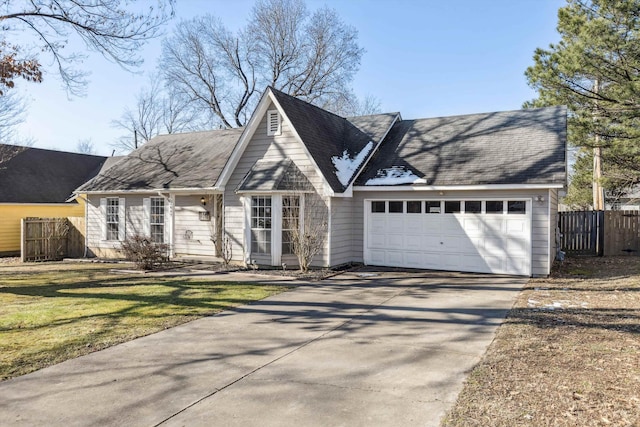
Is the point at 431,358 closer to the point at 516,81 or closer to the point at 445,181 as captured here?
the point at 445,181

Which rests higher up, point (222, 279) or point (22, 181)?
point (22, 181)

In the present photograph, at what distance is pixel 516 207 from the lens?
1292cm

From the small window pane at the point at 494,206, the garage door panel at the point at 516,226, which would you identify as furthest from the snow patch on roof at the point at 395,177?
the garage door panel at the point at 516,226

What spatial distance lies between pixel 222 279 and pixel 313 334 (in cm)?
595

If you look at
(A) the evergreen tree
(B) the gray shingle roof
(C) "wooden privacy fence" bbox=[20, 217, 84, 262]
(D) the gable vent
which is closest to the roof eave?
(B) the gray shingle roof

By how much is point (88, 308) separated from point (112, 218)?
10678mm

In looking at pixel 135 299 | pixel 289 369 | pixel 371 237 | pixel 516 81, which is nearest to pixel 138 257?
pixel 135 299

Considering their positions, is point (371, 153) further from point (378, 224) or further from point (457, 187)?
point (457, 187)

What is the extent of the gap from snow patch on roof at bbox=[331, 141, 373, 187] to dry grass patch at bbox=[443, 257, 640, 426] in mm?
6673

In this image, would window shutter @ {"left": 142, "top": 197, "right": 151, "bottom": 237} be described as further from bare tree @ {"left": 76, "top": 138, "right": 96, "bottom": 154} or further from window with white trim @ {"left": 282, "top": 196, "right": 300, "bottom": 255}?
bare tree @ {"left": 76, "top": 138, "right": 96, "bottom": 154}

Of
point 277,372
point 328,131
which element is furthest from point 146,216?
point 277,372

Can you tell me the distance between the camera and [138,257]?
1448 centimetres

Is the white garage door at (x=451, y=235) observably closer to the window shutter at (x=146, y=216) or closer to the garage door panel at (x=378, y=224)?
the garage door panel at (x=378, y=224)

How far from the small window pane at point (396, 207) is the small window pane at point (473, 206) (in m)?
1.97
